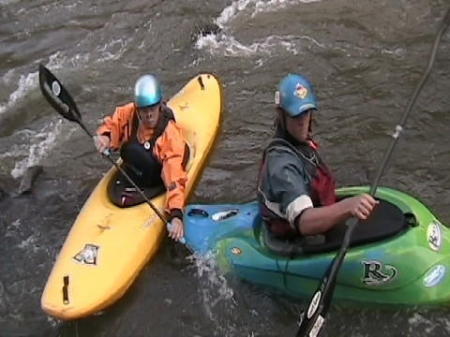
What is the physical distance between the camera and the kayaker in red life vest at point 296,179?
13.1 ft

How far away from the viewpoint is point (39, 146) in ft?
24.0

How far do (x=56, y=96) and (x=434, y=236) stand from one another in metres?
2.99

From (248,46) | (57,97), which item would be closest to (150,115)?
(57,97)

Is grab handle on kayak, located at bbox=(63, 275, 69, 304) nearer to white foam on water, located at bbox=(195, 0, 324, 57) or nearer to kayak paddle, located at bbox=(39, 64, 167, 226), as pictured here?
kayak paddle, located at bbox=(39, 64, 167, 226)

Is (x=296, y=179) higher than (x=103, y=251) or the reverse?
higher

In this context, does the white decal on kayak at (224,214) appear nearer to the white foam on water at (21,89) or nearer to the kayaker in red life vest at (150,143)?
the kayaker in red life vest at (150,143)

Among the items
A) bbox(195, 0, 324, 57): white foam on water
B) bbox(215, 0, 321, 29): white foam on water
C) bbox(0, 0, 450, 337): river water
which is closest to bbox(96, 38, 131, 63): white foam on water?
bbox(0, 0, 450, 337): river water

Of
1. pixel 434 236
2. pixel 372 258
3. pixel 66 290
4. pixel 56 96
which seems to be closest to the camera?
pixel 372 258

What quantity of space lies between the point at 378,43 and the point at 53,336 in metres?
4.62

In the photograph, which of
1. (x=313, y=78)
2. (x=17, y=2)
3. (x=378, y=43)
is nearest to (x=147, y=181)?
(x=313, y=78)

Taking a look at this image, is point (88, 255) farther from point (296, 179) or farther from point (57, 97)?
point (296, 179)

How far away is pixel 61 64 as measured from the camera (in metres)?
8.82

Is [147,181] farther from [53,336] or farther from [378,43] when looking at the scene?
[378,43]

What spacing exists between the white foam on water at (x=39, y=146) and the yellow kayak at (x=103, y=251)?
1509 mm
